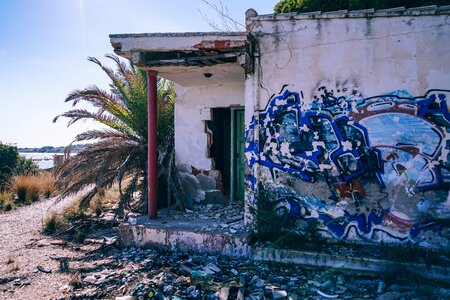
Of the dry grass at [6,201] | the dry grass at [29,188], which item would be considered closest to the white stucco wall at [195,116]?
the dry grass at [29,188]

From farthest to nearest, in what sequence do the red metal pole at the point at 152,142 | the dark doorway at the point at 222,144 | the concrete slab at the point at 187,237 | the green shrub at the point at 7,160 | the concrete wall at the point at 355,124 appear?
the green shrub at the point at 7,160 → the dark doorway at the point at 222,144 → the red metal pole at the point at 152,142 → the concrete slab at the point at 187,237 → the concrete wall at the point at 355,124

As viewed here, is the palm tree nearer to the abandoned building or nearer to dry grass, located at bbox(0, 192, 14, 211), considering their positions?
the abandoned building

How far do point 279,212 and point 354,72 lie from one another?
8.91 feet

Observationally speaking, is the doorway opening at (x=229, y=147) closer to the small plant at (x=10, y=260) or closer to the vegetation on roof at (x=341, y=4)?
the vegetation on roof at (x=341, y=4)

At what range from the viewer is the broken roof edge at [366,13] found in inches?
203

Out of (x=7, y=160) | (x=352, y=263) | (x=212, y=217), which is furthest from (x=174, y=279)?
(x=7, y=160)

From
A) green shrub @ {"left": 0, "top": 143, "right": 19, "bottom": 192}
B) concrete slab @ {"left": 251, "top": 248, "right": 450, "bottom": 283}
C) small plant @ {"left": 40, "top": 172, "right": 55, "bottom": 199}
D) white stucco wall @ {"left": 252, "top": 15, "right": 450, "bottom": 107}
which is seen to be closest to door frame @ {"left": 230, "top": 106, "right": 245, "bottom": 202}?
white stucco wall @ {"left": 252, "top": 15, "right": 450, "bottom": 107}

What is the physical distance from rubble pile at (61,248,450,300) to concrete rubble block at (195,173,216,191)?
263cm

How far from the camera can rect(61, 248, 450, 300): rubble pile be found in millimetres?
4602

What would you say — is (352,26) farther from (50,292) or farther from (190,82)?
(50,292)

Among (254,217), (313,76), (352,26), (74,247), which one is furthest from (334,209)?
(74,247)

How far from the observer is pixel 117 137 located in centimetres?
884

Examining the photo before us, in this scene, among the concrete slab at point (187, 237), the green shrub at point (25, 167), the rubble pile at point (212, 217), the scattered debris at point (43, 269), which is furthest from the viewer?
the green shrub at point (25, 167)

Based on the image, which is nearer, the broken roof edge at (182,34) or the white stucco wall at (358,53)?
the white stucco wall at (358,53)
